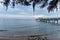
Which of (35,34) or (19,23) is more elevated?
(19,23)

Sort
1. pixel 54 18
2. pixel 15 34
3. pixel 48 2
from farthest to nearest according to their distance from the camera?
pixel 15 34, pixel 54 18, pixel 48 2

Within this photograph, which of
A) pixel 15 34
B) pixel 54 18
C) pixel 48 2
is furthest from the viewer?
pixel 15 34

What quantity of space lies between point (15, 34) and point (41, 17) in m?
0.41

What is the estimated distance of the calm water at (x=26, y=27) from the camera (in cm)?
191

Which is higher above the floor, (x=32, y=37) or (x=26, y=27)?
(x=26, y=27)

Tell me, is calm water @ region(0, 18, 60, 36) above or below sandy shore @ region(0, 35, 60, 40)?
above

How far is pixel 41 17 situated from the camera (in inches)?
73.9

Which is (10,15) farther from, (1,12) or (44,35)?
(44,35)

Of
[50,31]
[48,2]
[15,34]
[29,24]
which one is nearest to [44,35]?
[50,31]

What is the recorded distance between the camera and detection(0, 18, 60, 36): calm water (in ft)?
6.26

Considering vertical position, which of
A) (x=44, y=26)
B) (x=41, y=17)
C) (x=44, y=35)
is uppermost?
(x=41, y=17)

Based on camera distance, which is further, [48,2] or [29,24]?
[29,24]

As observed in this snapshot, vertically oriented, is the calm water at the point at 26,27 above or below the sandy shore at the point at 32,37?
above

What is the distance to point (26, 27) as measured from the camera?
194cm
